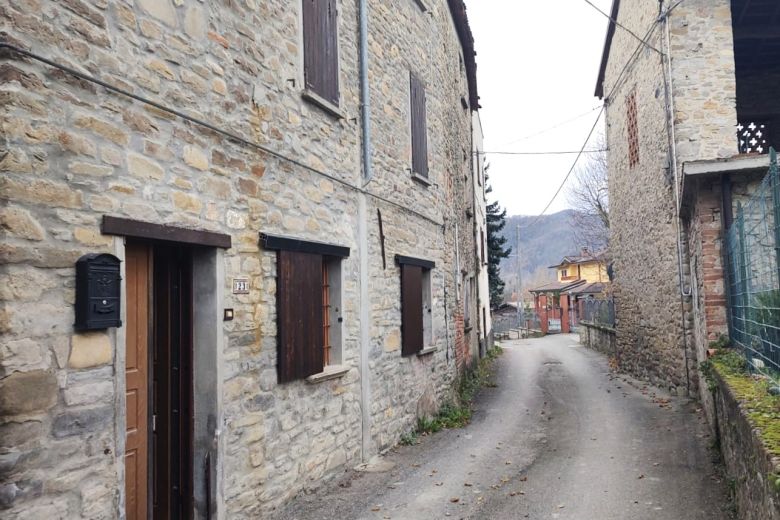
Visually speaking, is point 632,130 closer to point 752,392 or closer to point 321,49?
point 321,49

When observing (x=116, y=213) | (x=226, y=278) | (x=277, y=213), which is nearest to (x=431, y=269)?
(x=277, y=213)

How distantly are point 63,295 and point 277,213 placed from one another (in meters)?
2.21

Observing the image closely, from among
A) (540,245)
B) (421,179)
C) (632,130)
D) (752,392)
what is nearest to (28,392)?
(752,392)

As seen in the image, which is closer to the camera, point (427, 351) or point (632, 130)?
point (427, 351)

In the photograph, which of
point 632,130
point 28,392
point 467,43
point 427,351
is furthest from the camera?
point 467,43

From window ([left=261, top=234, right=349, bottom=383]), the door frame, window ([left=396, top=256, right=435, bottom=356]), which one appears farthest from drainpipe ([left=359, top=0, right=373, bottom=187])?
the door frame

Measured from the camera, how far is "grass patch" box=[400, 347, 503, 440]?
8453mm

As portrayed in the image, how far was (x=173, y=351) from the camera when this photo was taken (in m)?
4.50

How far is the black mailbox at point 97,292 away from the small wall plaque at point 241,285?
3.89 ft

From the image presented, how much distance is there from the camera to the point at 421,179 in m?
9.16

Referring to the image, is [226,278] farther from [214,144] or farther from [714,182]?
[714,182]

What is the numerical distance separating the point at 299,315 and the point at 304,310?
0.33ft

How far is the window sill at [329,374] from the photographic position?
5.71 meters

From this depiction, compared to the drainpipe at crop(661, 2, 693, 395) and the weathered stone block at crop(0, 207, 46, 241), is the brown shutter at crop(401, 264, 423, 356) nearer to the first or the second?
the drainpipe at crop(661, 2, 693, 395)
